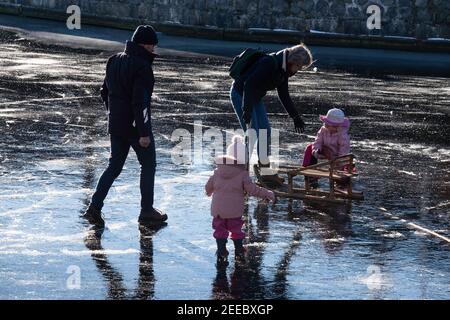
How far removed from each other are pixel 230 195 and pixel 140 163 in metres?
1.43

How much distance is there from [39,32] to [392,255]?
21537 mm

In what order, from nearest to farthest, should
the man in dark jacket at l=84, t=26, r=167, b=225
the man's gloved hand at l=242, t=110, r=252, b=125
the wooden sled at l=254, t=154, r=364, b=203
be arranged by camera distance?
the man in dark jacket at l=84, t=26, r=167, b=225, the wooden sled at l=254, t=154, r=364, b=203, the man's gloved hand at l=242, t=110, r=252, b=125

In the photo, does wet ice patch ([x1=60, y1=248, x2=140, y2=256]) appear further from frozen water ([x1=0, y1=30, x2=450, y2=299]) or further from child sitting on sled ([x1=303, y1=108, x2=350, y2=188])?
child sitting on sled ([x1=303, y1=108, x2=350, y2=188])

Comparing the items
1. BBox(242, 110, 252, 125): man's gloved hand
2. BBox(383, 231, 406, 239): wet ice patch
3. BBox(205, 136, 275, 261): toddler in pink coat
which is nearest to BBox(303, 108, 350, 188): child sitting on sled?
BBox(242, 110, 252, 125): man's gloved hand

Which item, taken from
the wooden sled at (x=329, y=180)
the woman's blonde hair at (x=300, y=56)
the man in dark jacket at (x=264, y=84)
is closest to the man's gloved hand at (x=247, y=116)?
the man in dark jacket at (x=264, y=84)

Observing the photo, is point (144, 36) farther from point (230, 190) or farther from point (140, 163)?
point (230, 190)

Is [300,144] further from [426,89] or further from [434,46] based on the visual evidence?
[434,46]

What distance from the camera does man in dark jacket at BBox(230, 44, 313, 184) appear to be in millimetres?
11000

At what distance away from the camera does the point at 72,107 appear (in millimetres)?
16875

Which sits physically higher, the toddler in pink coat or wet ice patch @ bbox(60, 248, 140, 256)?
the toddler in pink coat

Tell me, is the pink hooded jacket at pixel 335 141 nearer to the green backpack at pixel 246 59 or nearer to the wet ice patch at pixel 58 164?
the green backpack at pixel 246 59

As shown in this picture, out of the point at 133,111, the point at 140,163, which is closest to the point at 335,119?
the point at 140,163

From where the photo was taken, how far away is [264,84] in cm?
1125

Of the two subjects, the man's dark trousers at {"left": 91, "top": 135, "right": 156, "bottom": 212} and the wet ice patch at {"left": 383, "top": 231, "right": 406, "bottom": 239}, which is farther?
the man's dark trousers at {"left": 91, "top": 135, "right": 156, "bottom": 212}
